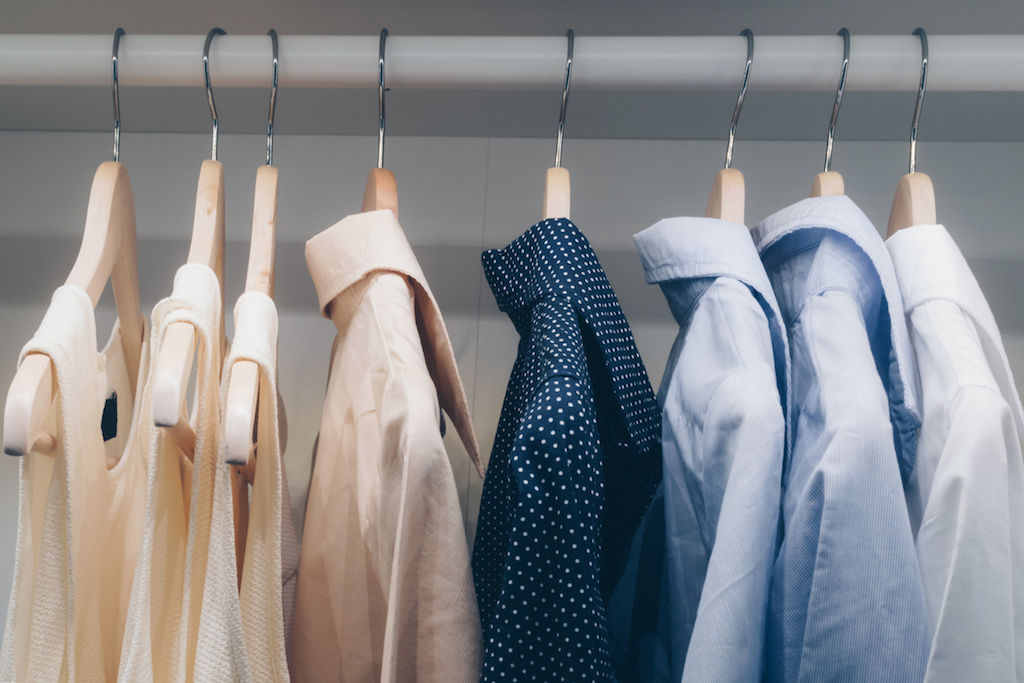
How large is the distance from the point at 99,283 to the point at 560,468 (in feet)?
1.25

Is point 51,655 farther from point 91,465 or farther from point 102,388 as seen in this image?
point 102,388

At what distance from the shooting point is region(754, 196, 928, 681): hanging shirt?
0.41 metres

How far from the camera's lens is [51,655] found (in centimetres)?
45

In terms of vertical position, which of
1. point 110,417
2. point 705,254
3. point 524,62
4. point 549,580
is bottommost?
point 549,580

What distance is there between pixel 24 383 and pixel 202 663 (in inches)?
7.7

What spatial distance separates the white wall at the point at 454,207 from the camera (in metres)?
0.81

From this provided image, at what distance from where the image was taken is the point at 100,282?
0.55 m

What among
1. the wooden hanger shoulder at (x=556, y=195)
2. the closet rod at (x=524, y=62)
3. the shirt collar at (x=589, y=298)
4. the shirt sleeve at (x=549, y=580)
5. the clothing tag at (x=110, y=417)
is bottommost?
the shirt sleeve at (x=549, y=580)

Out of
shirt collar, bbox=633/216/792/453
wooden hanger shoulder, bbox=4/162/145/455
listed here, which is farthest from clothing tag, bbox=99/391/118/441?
shirt collar, bbox=633/216/792/453

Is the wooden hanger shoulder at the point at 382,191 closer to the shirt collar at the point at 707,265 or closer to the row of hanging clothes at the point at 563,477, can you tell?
the row of hanging clothes at the point at 563,477

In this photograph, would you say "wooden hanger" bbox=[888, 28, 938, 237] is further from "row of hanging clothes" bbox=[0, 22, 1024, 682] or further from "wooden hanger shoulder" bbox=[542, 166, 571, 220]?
"wooden hanger shoulder" bbox=[542, 166, 571, 220]

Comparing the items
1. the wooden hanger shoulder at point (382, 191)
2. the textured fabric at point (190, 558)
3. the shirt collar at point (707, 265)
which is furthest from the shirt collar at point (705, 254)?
the textured fabric at point (190, 558)

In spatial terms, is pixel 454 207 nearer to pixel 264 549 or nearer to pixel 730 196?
pixel 730 196

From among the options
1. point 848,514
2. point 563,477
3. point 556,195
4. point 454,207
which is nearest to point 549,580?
point 563,477
